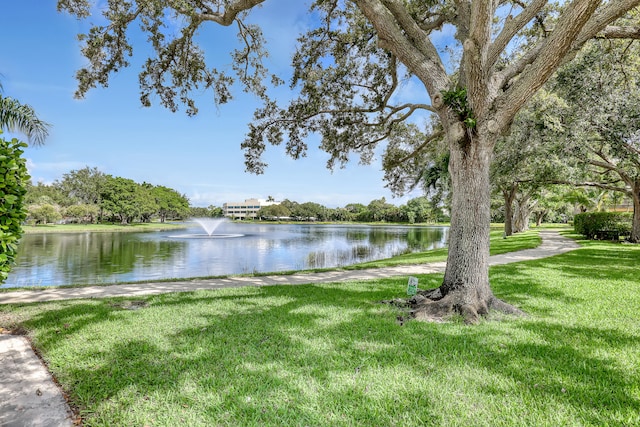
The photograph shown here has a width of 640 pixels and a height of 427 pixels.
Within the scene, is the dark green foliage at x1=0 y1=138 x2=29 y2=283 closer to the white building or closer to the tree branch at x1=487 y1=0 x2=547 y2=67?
the tree branch at x1=487 y1=0 x2=547 y2=67

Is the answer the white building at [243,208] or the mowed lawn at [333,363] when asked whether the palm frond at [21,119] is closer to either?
the mowed lawn at [333,363]

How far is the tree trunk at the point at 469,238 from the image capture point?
15.6 ft

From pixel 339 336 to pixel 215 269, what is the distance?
35.3 ft

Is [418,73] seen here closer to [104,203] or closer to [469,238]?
[469,238]

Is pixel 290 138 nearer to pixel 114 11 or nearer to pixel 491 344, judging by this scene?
pixel 114 11

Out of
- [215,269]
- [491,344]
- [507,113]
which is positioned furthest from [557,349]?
[215,269]

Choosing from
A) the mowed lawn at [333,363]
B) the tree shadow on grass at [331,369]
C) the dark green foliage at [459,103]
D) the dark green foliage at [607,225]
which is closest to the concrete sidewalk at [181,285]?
the mowed lawn at [333,363]

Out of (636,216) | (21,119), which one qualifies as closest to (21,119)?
(21,119)

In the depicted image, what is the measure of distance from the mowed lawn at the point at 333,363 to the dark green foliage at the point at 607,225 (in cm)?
1838

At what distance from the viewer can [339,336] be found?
12.3 feet

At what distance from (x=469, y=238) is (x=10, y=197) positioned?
5.83m

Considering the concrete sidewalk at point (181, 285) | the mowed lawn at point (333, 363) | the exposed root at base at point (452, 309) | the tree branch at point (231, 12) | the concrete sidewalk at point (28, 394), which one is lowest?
the concrete sidewalk at point (181, 285)

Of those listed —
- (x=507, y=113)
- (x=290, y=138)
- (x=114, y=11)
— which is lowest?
(x=507, y=113)

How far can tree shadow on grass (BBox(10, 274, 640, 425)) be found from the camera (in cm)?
231
